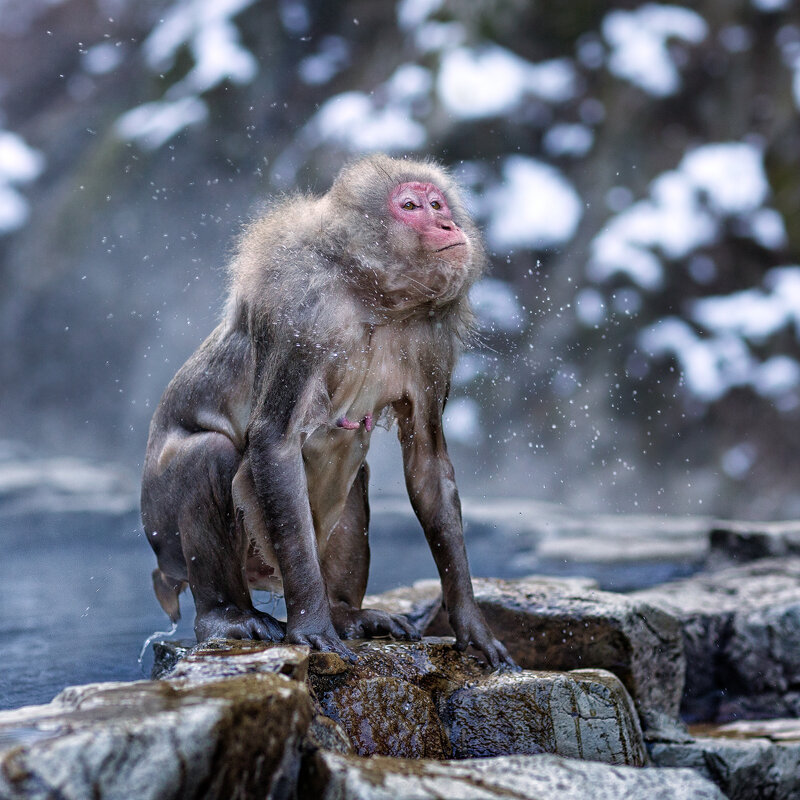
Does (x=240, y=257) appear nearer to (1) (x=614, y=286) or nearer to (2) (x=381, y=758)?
(2) (x=381, y=758)

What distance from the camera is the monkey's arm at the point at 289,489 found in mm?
2518

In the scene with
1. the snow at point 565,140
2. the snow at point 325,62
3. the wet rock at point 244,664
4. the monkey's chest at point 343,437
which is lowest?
the wet rock at point 244,664

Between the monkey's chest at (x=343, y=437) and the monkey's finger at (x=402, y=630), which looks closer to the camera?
the monkey's chest at (x=343, y=437)

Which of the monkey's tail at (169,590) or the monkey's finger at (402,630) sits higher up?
the monkey's tail at (169,590)

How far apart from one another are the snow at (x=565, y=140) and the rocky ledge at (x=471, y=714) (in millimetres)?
9480

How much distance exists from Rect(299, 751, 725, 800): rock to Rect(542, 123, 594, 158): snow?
12.0m

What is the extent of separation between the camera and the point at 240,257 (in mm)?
2881

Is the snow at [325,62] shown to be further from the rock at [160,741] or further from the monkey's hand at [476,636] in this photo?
the rock at [160,741]

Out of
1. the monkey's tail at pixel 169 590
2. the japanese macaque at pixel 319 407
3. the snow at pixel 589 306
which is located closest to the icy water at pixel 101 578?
the monkey's tail at pixel 169 590

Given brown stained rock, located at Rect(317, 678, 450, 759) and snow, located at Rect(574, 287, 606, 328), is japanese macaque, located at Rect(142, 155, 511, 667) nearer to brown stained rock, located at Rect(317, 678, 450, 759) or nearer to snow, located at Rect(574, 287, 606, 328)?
brown stained rock, located at Rect(317, 678, 450, 759)

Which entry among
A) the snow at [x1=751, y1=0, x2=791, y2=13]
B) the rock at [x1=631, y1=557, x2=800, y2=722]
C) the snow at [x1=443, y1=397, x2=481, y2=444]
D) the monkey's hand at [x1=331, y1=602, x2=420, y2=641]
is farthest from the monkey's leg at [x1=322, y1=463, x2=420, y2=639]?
the snow at [x1=751, y1=0, x2=791, y2=13]

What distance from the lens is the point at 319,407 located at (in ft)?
8.73

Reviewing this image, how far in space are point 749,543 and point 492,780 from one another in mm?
4594

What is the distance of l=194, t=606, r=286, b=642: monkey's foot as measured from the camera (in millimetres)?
2619
